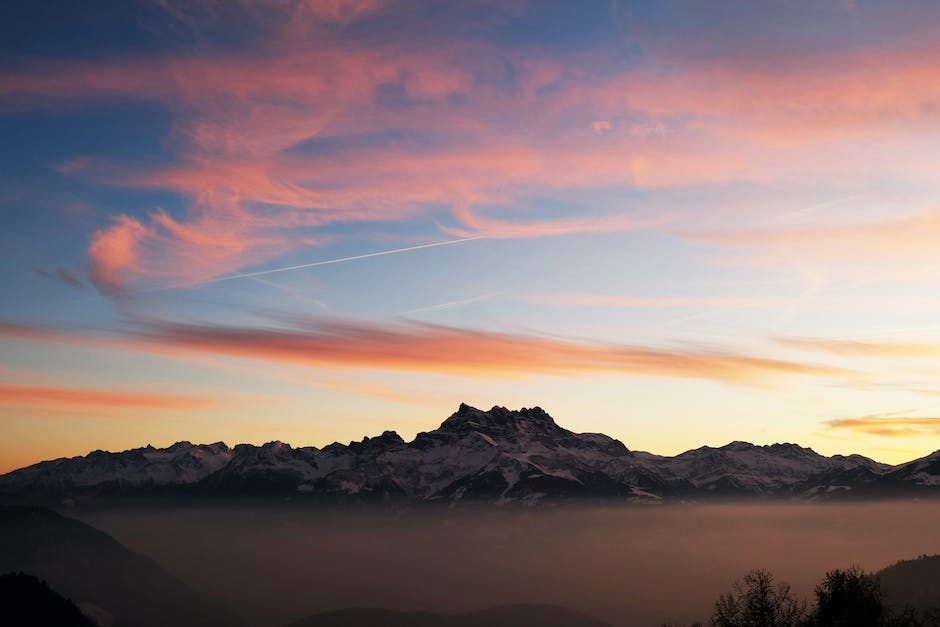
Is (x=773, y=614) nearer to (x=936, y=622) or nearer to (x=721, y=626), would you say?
(x=721, y=626)

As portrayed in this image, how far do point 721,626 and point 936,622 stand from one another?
42.3 meters

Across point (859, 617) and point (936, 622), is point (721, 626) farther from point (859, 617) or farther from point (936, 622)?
point (936, 622)

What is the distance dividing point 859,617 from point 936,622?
28.8 meters

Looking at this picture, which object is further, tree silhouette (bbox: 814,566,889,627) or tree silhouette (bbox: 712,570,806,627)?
tree silhouette (bbox: 814,566,889,627)

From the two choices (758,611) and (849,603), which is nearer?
(758,611)

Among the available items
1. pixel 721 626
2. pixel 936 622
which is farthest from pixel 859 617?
pixel 936 622

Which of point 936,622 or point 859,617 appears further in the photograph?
point 936,622

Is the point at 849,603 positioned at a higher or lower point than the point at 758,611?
higher

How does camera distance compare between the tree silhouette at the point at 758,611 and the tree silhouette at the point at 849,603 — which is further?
the tree silhouette at the point at 849,603

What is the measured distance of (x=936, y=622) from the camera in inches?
4532

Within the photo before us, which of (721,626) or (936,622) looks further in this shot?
(936,622)

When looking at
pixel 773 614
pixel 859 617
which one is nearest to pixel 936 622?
pixel 859 617

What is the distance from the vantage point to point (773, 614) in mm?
96062

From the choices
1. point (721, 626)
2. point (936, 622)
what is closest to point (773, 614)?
point (721, 626)
